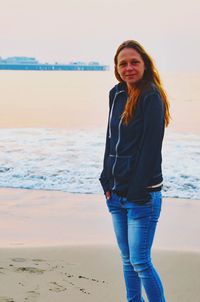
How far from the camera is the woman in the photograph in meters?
2.37

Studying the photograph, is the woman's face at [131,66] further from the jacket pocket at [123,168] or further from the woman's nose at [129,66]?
the jacket pocket at [123,168]

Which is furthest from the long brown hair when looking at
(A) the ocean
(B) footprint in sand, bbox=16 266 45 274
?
(A) the ocean

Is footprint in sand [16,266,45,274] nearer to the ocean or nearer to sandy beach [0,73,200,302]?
sandy beach [0,73,200,302]

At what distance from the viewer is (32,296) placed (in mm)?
3314

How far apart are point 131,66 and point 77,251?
7.74 ft

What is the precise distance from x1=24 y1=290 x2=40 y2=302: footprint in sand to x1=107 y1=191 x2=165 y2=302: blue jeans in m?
0.92

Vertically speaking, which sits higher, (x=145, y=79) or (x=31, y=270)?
(x=145, y=79)

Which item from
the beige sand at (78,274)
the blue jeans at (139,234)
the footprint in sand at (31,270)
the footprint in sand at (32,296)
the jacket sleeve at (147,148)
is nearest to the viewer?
the jacket sleeve at (147,148)

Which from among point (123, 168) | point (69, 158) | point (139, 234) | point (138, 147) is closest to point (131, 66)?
point (138, 147)

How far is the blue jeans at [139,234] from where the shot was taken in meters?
2.45

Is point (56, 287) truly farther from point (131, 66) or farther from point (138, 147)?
point (131, 66)

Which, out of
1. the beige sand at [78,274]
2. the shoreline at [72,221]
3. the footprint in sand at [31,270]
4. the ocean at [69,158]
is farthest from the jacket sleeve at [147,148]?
the ocean at [69,158]

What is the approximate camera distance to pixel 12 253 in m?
4.27

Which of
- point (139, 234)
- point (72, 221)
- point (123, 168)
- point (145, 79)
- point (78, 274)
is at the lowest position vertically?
point (72, 221)
